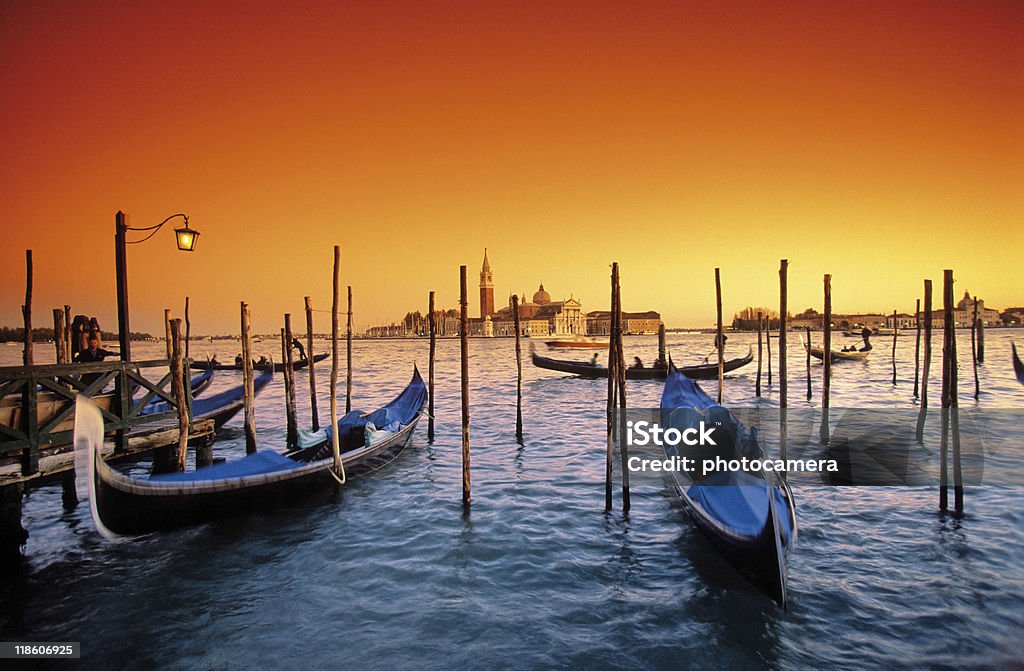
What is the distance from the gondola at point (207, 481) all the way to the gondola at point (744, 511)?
3792 mm

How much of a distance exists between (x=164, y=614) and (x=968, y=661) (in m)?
4.99

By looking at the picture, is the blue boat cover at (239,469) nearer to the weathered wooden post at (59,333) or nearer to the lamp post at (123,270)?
the lamp post at (123,270)

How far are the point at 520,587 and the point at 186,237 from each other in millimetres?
4680

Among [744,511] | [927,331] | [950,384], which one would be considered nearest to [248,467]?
[744,511]

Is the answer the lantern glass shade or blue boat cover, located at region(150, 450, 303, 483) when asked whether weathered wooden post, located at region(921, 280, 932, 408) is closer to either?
blue boat cover, located at region(150, 450, 303, 483)

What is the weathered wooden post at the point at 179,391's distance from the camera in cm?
529

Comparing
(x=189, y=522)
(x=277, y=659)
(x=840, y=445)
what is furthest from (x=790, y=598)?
(x=840, y=445)

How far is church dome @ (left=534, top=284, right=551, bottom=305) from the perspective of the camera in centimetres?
10469

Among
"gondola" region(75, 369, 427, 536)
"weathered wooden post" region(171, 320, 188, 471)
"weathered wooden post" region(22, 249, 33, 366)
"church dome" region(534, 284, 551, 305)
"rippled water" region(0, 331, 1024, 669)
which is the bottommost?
"rippled water" region(0, 331, 1024, 669)

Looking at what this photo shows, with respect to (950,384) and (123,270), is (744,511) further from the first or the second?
(123,270)

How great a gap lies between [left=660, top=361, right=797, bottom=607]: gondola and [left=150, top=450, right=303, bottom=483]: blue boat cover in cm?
392

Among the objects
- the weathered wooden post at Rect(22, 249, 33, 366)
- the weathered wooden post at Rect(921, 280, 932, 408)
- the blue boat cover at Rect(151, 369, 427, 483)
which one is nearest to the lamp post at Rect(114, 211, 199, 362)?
the blue boat cover at Rect(151, 369, 427, 483)

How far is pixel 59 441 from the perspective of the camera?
4219 mm

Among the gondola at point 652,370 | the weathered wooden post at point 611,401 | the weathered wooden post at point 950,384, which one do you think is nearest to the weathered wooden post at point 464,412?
the weathered wooden post at point 611,401
